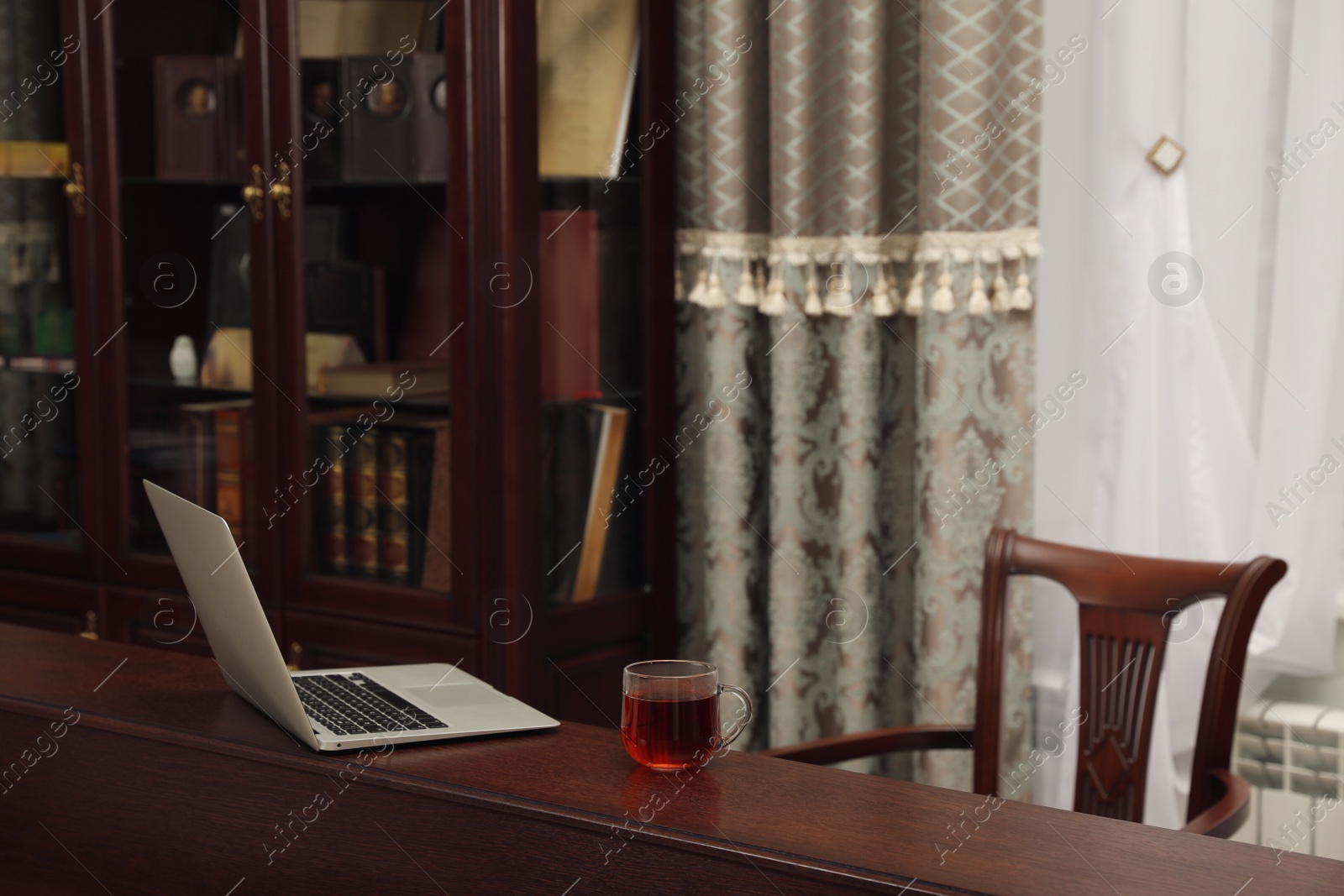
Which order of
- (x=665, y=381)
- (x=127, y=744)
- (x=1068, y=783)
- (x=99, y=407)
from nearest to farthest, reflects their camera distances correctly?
(x=127, y=744) → (x=1068, y=783) → (x=665, y=381) → (x=99, y=407)

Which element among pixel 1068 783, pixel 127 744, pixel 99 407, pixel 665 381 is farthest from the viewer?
pixel 99 407

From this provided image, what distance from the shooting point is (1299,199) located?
1.88m

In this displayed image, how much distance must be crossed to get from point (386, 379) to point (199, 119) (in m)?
0.63

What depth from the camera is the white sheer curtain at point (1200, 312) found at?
1.88 metres

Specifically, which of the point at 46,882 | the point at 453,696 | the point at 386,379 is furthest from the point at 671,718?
the point at 386,379

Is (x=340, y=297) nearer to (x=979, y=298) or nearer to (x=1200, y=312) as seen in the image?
(x=979, y=298)

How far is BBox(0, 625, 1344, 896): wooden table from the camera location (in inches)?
33.6

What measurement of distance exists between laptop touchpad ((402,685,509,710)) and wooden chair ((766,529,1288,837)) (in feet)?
1.44

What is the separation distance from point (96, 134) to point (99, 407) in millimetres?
520

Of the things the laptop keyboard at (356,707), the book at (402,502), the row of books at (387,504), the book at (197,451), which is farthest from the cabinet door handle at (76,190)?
the laptop keyboard at (356,707)

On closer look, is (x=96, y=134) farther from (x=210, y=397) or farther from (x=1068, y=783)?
(x=1068, y=783)

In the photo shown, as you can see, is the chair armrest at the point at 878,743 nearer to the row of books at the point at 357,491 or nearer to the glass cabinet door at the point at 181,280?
the row of books at the point at 357,491

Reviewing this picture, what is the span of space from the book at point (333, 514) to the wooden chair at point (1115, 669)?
1.00 m

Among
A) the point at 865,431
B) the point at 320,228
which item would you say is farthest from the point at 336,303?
the point at 865,431
